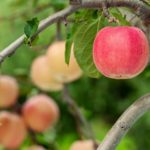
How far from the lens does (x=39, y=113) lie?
105 centimetres

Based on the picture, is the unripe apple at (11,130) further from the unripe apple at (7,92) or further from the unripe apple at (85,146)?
the unripe apple at (85,146)

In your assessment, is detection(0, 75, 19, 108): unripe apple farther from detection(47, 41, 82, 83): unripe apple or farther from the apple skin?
the apple skin

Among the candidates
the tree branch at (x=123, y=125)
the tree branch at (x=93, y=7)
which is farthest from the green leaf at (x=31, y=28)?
the tree branch at (x=123, y=125)

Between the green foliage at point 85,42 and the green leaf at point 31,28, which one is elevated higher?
the green leaf at point 31,28

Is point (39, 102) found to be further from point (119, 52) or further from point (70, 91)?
point (119, 52)

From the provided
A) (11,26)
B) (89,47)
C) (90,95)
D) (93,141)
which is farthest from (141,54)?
(90,95)

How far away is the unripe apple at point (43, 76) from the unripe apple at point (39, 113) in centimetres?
3

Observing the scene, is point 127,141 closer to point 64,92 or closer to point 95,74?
point 64,92

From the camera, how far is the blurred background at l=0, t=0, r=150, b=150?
118 centimetres

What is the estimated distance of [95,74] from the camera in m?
0.69

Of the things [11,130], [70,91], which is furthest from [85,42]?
[70,91]

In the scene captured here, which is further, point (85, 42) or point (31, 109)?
point (31, 109)

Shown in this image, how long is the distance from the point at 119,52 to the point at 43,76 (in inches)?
21.4

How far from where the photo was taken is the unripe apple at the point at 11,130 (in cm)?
101
